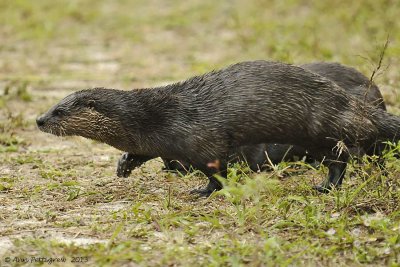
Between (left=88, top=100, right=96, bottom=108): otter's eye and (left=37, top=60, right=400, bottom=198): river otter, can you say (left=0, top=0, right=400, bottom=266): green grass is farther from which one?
(left=88, top=100, right=96, bottom=108): otter's eye

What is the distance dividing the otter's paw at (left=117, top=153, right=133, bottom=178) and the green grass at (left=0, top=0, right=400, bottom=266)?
9cm

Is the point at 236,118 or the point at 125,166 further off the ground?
the point at 236,118

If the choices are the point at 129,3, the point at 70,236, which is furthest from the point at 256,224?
the point at 129,3

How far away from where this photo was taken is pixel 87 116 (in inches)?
239

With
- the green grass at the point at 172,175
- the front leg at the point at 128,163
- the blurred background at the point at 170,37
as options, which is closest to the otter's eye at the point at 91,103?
the front leg at the point at 128,163

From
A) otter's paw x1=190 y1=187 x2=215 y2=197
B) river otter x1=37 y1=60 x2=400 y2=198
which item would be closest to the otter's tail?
river otter x1=37 y1=60 x2=400 y2=198

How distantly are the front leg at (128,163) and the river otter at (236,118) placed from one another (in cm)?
25

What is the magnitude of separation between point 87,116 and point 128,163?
0.51 meters

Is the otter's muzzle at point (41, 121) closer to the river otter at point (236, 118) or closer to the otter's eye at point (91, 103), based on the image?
the river otter at point (236, 118)

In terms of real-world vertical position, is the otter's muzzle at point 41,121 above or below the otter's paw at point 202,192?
above

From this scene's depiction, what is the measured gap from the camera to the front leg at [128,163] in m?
6.36

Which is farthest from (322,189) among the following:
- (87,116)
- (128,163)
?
(87,116)

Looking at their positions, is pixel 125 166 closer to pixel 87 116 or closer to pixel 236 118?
pixel 87 116

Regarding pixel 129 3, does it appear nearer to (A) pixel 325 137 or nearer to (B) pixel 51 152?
(B) pixel 51 152
